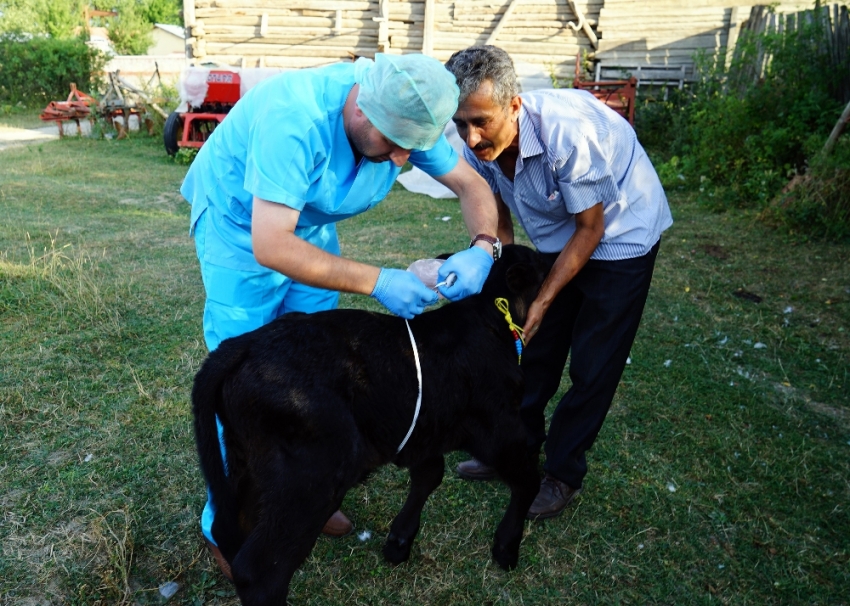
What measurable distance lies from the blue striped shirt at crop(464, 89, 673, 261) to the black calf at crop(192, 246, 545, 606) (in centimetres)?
59

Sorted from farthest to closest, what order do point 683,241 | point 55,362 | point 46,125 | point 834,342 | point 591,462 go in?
point 46,125 → point 683,241 → point 834,342 → point 55,362 → point 591,462

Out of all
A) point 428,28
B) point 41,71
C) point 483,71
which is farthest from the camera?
point 41,71

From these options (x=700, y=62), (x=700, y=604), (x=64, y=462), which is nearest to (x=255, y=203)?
(x=64, y=462)

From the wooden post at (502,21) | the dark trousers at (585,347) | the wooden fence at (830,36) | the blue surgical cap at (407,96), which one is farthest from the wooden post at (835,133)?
the wooden post at (502,21)

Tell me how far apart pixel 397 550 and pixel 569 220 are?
175 cm

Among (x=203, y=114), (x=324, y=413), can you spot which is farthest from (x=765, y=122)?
(x=203, y=114)

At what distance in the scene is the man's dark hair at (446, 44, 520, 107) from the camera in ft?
8.02

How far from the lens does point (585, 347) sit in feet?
10.00

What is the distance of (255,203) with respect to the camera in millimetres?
2146

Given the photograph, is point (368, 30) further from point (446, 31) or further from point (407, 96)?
point (407, 96)

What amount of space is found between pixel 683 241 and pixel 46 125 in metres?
Answer: 18.9

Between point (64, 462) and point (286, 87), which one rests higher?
point (286, 87)

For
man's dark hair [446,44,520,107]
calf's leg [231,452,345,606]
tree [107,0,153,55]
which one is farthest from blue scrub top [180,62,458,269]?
tree [107,0,153,55]

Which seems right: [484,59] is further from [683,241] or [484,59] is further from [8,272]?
[683,241]
